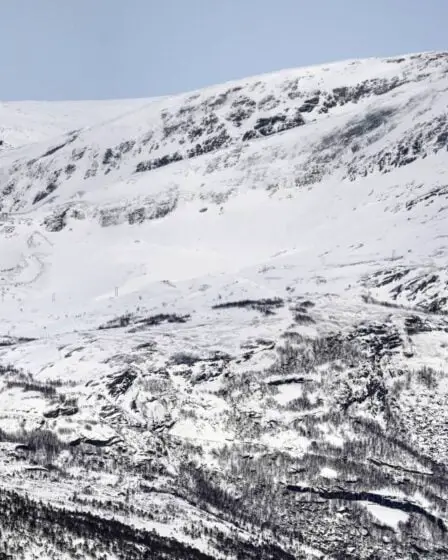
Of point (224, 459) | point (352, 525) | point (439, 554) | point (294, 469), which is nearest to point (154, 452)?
point (224, 459)

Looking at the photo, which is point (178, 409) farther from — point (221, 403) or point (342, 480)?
point (342, 480)

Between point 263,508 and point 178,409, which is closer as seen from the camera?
point 263,508

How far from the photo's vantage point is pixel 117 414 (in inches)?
7534

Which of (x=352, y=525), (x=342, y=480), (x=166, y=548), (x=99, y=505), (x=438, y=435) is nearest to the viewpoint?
(x=166, y=548)

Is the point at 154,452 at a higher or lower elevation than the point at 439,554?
higher

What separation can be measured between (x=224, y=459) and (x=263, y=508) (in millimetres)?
16120

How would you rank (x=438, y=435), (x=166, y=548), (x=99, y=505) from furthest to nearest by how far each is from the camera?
(x=438, y=435) < (x=99, y=505) < (x=166, y=548)

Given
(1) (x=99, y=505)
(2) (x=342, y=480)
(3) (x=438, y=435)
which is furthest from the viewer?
(3) (x=438, y=435)

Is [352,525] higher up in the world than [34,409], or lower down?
lower down

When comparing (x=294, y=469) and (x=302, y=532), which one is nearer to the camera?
(x=302, y=532)

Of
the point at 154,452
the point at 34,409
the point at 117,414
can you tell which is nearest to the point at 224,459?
the point at 154,452

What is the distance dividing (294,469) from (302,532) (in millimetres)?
18479

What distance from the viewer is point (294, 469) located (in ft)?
576

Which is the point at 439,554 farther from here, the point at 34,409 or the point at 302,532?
the point at 34,409
